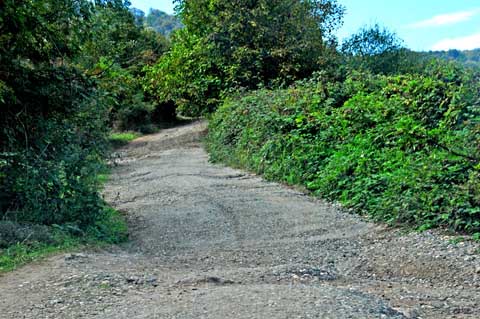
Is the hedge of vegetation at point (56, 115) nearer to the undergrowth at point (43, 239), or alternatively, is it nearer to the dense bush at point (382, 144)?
the undergrowth at point (43, 239)

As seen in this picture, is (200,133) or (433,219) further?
(200,133)

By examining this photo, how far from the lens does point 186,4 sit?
2744 centimetres

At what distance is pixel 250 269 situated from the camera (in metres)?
6.80

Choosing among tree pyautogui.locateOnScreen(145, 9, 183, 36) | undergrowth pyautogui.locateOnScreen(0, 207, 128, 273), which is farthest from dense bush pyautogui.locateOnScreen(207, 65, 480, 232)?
tree pyautogui.locateOnScreen(145, 9, 183, 36)

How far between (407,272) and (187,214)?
15.2 feet

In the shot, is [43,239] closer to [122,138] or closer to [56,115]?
[56,115]

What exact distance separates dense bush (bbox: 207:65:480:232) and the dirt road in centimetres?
60

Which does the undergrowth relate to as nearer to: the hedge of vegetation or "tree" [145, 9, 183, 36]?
the hedge of vegetation

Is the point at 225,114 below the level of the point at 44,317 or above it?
above

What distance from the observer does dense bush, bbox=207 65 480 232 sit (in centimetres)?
935

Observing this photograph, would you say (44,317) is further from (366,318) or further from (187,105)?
(187,105)

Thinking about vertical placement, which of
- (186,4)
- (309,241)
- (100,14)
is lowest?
(309,241)

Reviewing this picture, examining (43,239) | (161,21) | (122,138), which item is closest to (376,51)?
(122,138)

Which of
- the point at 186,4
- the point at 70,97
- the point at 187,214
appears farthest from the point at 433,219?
→ the point at 186,4
